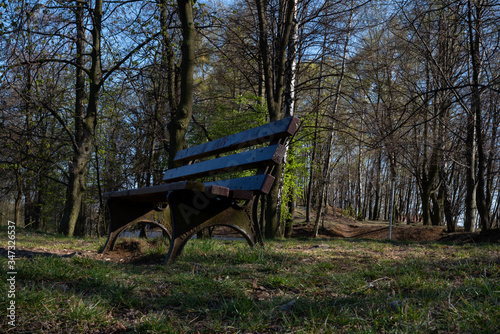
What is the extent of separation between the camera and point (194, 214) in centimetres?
346

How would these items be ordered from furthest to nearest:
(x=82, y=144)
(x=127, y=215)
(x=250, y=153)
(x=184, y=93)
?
(x=82, y=144), (x=184, y=93), (x=127, y=215), (x=250, y=153)

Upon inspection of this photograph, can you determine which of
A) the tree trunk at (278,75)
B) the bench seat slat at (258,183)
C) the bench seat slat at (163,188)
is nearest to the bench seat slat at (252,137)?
the bench seat slat at (258,183)

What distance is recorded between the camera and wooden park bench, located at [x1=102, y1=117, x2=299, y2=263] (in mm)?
3342

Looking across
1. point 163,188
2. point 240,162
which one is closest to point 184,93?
point 240,162

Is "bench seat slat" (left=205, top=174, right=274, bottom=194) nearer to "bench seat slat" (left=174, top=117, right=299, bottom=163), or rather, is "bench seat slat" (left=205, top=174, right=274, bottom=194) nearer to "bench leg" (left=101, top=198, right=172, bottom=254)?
"bench seat slat" (left=174, top=117, right=299, bottom=163)

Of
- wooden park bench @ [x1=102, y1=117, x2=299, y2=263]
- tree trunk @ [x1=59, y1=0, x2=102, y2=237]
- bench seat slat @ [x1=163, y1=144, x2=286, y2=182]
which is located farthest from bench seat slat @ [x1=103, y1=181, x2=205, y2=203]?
tree trunk @ [x1=59, y1=0, x2=102, y2=237]

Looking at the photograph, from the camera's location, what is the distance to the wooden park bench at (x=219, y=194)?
3.34 meters

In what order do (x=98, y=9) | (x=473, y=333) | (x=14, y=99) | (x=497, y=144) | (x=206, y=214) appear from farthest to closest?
(x=497, y=144) < (x=14, y=99) < (x=98, y=9) < (x=206, y=214) < (x=473, y=333)

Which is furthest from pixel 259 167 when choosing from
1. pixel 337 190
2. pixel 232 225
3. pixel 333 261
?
pixel 337 190

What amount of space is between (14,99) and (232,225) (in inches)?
402

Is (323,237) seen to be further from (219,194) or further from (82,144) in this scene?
(219,194)

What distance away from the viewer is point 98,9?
9242mm

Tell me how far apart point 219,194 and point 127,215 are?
1.87 m

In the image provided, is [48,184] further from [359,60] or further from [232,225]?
[232,225]
